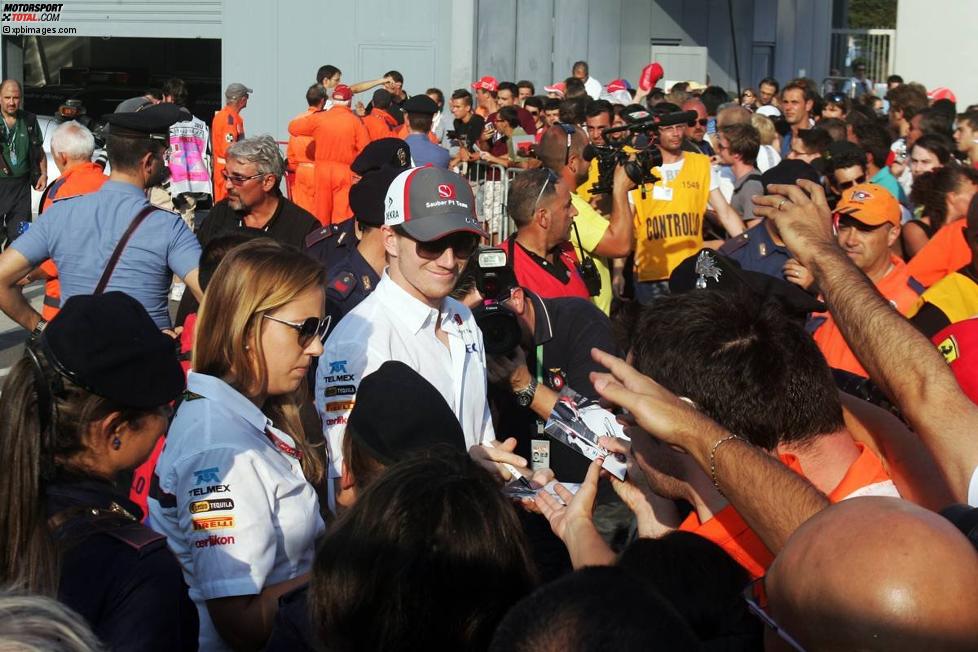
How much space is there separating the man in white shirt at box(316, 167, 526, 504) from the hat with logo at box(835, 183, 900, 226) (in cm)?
247

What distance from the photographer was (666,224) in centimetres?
832

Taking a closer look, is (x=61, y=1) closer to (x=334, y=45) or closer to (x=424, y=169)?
(x=334, y=45)

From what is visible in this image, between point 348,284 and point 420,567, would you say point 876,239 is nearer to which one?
point 348,284

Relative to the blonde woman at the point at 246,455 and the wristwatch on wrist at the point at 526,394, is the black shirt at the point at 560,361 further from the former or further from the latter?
the blonde woman at the point at 246,455

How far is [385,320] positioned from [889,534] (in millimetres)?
2326

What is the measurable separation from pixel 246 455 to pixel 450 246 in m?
1.14

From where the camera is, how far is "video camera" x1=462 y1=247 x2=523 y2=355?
13.8ft

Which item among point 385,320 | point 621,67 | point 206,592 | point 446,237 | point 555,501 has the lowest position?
point 206,592

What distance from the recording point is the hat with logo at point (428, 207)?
3748mm

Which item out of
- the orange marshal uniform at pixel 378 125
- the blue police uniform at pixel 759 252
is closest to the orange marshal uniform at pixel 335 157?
the orange marshal uniform at pixel 378 125

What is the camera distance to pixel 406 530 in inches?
81.7

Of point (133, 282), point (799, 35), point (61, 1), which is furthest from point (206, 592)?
point (799, 35)

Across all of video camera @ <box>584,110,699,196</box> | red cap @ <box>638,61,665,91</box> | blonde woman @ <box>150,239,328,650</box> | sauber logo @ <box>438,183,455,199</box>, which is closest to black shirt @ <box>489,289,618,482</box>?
sauber logo @ <box>438,183,455,199</box>

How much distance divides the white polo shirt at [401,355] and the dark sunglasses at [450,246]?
0.15 m
